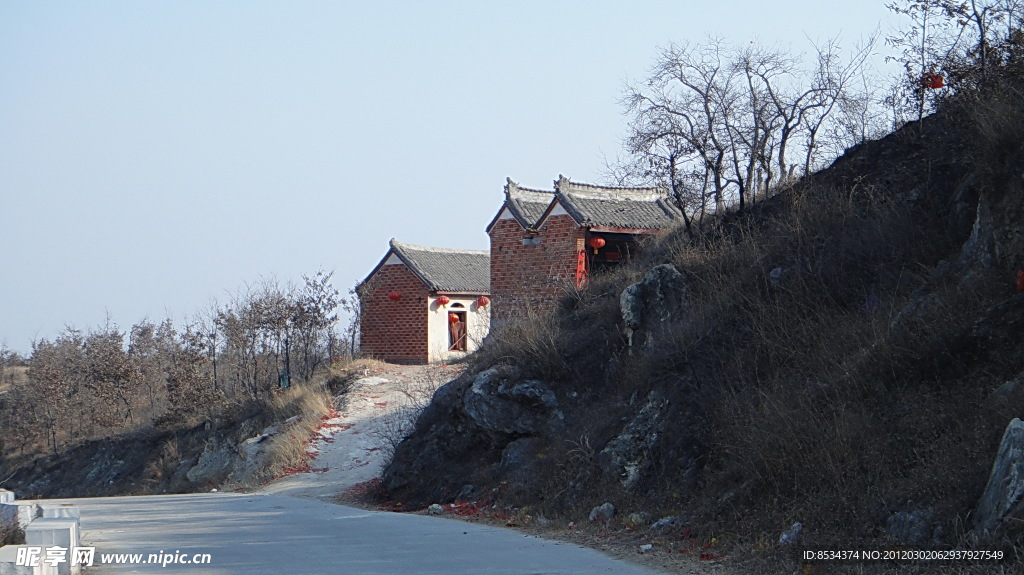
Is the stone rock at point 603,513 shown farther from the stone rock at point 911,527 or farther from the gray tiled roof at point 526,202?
the gray tiled roof at point 526,202

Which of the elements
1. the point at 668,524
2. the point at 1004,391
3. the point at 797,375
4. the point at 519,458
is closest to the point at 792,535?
the point at 668,524

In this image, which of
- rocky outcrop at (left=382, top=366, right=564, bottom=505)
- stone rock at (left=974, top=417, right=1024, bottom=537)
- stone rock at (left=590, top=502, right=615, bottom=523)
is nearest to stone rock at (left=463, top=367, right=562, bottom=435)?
rocky outcrop at (left=382, top=366, right=564, bottom=505)

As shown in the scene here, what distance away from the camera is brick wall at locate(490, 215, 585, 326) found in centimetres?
2517

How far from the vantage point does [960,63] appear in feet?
43.7

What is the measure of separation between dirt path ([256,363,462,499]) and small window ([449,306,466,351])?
4.86 meters

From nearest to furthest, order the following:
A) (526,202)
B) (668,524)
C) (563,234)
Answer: (668,524), (563,234), (526,202)

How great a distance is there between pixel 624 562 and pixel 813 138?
13.1m

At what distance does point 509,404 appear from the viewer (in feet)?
45.5

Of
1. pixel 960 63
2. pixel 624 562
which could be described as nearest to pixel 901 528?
pixel 624 562

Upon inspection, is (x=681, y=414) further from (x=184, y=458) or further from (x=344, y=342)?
(x=344, y=342)

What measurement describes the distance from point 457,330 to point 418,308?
198 cm

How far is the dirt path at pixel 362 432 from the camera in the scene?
57.5 ft

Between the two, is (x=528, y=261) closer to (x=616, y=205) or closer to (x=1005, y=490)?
(x=616, y=205)

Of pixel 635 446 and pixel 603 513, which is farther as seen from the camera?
pixel 635 446
